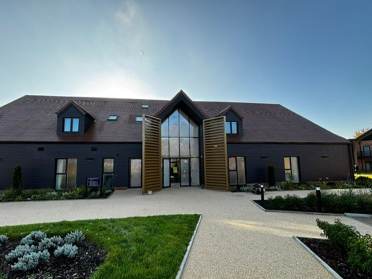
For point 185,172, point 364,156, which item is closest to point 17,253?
point 185,172

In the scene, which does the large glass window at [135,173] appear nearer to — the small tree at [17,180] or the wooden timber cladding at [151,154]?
the wooden timber cladding at [151,154]

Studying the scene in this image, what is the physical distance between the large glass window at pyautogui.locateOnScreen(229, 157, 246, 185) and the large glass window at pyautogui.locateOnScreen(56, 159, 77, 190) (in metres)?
12.0

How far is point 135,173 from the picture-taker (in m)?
14.7

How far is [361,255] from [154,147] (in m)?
11.9

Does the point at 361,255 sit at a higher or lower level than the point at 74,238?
higher

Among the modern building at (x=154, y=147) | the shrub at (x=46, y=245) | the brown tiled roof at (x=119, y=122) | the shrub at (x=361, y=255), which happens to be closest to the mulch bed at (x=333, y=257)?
the shrub at (x=361, y=255)

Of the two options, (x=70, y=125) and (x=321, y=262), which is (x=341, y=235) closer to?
(x=321, y=262)

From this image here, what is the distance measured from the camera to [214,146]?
14.4m

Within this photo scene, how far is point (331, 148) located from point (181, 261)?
60.0ft

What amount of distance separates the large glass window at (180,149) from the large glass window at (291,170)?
7609 millimetres

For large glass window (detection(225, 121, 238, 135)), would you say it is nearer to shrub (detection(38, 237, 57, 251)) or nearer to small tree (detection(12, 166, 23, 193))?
shrub (detection(38, 237, 57, 251))

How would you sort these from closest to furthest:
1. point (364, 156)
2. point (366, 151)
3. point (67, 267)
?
1. point (67, 267)
2. point (364, 156)
3. point (366, 151)

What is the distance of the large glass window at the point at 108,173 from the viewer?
14.1 m

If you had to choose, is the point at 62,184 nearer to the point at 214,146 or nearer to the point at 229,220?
the point at 214,146
